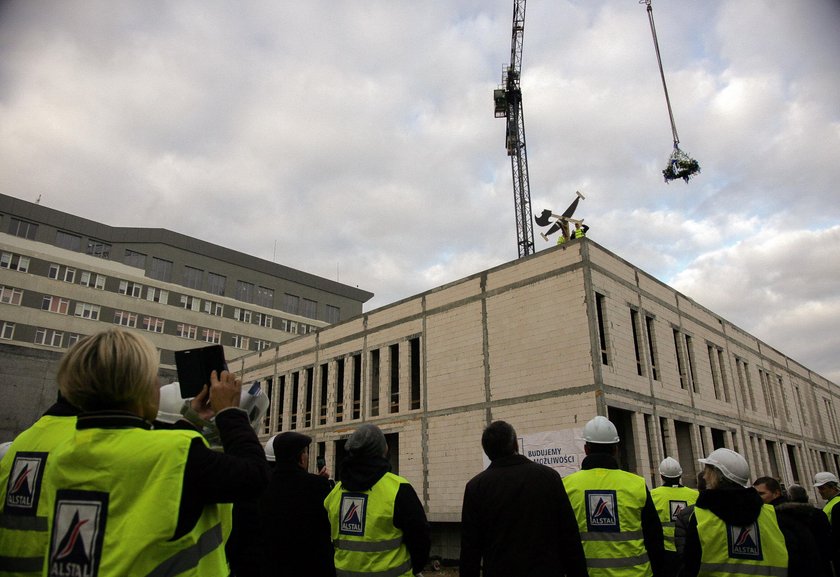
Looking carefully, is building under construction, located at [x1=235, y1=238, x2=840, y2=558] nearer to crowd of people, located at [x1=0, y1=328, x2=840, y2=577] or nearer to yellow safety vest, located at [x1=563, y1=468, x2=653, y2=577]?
crowd of people, located at [x1=0, y1=328, x2=840, y2=577]

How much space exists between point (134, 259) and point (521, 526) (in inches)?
1926

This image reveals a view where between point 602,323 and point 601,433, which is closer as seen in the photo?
point 601,433

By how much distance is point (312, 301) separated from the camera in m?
57.1

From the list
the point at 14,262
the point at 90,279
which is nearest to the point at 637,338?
the point at 90,279

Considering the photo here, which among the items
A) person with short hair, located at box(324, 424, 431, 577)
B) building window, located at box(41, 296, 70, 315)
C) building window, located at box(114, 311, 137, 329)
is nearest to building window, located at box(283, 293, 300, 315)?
building window, located at box(114, 311, 137, 329)

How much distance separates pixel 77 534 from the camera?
194cm

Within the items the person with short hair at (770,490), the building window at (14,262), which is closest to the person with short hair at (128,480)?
the person with short hair at (770,490)

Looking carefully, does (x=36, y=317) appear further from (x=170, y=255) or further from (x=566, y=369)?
(x=566, y=369)

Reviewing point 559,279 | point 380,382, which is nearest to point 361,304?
point 380,382

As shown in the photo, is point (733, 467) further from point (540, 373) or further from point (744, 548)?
point (540, 373)

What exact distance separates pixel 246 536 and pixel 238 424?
0.92m

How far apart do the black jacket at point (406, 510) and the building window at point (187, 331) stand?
45.1 m

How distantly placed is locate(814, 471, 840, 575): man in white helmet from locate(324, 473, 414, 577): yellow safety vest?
4293mm

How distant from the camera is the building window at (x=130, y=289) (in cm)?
4347
